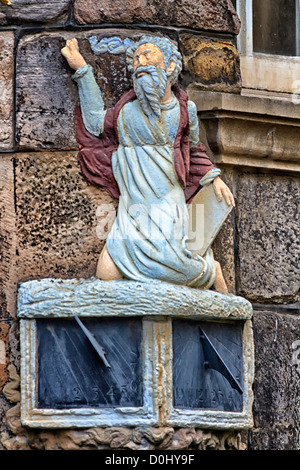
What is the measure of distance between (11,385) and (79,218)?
2.46 feet

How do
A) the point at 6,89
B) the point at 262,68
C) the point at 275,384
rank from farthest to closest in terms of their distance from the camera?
the point at 262,68 < the point at 275,384 < the point at 6,89

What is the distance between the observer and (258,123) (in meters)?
A: 8.23

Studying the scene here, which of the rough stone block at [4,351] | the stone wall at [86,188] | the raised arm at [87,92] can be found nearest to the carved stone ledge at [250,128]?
the stone wall at [86,188]

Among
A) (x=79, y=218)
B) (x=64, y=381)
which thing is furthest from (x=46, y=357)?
(x=79, y=218)

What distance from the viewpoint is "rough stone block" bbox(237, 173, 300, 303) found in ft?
27.2

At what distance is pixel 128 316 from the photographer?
7543 millimetres

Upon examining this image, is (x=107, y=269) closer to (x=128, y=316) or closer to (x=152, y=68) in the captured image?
(x=128, y=316)

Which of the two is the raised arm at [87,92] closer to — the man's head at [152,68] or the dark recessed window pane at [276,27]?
the man's head at [152,68]

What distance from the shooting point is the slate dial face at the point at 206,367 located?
7.64 meters

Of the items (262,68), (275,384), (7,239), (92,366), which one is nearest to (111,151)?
(7,239)

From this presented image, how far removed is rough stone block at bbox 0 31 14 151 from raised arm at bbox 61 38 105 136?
244mm

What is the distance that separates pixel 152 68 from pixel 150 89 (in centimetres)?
9

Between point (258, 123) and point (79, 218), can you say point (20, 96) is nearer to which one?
point (79, 218)
